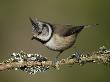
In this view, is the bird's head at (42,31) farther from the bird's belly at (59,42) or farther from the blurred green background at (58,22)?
the blurred green background at (58,22)

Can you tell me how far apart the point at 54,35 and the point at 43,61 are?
145mm

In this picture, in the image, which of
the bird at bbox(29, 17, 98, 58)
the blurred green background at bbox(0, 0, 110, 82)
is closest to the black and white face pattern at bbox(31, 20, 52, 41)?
the bird at bbox(29, 17, 98, 58)

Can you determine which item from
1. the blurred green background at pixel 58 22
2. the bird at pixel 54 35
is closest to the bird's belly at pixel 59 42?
the bird at pixel 54 35

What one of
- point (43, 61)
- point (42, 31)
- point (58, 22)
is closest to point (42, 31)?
point (42, 31)

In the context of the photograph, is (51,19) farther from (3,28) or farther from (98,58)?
(98,58)

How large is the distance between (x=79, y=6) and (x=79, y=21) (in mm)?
100

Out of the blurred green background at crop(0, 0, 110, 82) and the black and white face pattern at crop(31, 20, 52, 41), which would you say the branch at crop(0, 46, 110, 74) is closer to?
the black and white face pattern at crop(31, 20, 52, 41)

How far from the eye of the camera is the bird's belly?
0.85 metres

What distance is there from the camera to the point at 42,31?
2.75 feet

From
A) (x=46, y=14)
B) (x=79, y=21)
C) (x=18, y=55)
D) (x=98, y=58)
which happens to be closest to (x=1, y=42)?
(x=46, y=14)

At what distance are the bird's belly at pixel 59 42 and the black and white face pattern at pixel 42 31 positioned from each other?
0.05ft

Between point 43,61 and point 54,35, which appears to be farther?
point 54,35

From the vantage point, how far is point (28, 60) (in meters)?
0.76

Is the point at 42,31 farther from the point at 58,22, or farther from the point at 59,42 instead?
the point at 58,22
